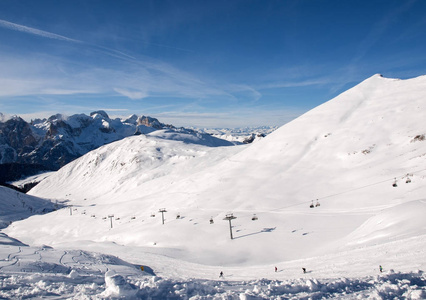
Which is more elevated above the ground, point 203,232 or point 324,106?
point 324,106

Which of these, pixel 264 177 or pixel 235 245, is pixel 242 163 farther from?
pixel 235 245

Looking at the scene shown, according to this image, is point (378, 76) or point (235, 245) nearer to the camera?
point (235, 245)

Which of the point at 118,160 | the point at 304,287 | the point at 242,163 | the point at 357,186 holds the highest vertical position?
the point at 118,160

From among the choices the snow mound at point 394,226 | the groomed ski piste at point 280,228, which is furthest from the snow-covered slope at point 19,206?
the snow mound at point 394,226

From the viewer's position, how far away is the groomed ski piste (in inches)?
498

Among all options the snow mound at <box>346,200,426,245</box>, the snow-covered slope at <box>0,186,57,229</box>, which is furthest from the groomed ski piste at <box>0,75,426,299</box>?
the snow-covered slope at <box>0,186,57,229</box>

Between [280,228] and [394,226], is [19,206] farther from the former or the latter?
[394,226]

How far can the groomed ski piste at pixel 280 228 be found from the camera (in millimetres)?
12651

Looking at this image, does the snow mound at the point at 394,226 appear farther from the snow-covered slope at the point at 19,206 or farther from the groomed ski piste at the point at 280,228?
the snow-covered slope at the point at 19,206

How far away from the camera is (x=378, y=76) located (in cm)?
8769

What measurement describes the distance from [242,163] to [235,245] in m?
36.9

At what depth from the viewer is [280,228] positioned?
34812 millimetres

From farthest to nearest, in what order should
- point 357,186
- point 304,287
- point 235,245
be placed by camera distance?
point 357,186
point 235,245
point 304,287

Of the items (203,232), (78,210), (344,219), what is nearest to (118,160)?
(78,210)
